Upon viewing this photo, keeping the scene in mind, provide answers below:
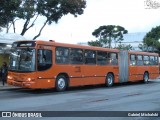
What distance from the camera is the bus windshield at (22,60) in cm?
1938

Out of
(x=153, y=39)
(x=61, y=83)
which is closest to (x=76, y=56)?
(x=61, y=83)

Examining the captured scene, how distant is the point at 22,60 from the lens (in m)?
19.9

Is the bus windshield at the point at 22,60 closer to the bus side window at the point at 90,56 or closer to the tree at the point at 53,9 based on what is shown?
the bus side window at the point at 90,56

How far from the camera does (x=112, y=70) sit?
85.9 feet

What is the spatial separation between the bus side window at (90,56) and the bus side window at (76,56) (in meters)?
0.56

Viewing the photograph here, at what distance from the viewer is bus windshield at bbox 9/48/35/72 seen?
19375mm

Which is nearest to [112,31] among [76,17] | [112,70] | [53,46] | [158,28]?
[158,28]

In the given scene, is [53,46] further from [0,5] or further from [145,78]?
[145,78]

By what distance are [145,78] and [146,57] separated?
5.79ft

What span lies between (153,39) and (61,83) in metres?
56.4

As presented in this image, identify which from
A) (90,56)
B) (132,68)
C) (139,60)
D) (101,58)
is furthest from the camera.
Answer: (139,60)

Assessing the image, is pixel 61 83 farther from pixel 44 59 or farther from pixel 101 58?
pixel 101 58

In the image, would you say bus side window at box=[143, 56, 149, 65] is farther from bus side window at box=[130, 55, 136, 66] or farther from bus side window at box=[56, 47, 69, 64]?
bus side window at box=[56, 47, 69, 64]

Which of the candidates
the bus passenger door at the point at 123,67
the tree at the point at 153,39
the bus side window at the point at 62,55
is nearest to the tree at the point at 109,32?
the tree at the point at 153,39
